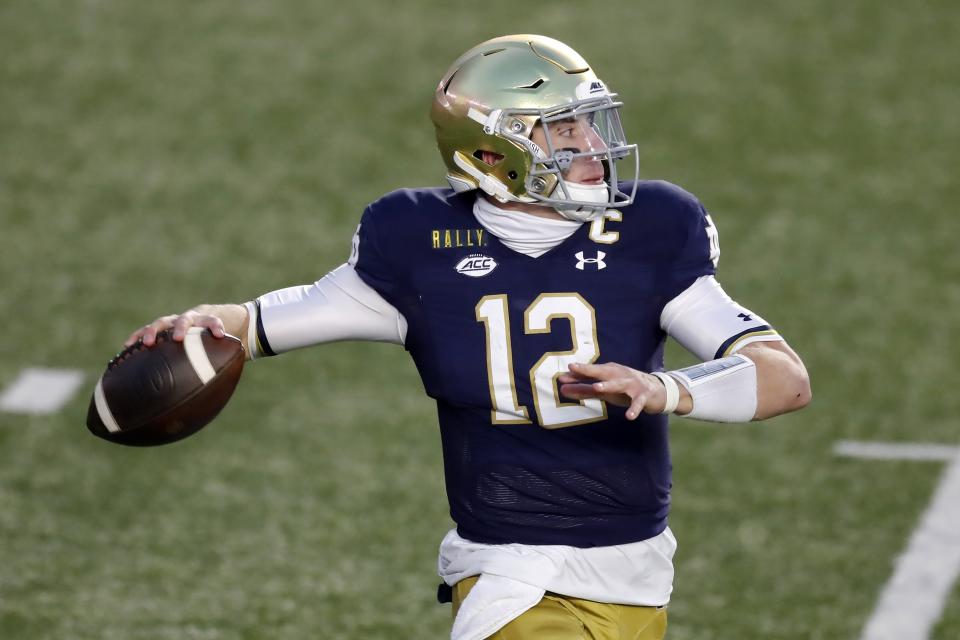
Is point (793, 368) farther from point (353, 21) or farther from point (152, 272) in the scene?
point (353, 21)

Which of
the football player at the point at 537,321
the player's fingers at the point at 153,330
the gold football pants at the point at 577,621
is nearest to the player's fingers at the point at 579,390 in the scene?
the football player at the point at 537,321

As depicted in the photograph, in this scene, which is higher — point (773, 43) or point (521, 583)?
point (521, 583)

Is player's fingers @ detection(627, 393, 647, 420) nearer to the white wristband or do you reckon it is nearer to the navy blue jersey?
the white wristband

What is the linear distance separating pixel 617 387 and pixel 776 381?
1.41 ft

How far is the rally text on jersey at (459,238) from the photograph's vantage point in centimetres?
383

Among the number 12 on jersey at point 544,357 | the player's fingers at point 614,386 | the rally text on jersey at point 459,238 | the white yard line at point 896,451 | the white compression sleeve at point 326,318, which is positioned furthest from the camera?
the white yard line at point 896,451

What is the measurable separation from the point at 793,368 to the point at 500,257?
75 centimetres

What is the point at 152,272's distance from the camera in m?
8.09

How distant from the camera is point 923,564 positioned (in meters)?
5.82

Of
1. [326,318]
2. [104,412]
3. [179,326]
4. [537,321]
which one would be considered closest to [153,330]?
[179,326]

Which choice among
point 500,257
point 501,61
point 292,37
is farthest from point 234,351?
point 292,37

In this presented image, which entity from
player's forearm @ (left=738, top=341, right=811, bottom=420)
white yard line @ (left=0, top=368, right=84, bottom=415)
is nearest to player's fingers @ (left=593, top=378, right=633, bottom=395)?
player's forearm @ (left=738, top=341, right=811, bottom=420)

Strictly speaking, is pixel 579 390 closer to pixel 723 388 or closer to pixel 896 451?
pixel 723 388

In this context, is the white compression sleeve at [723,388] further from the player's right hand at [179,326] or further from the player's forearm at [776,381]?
the player's right hand at [179,326]
